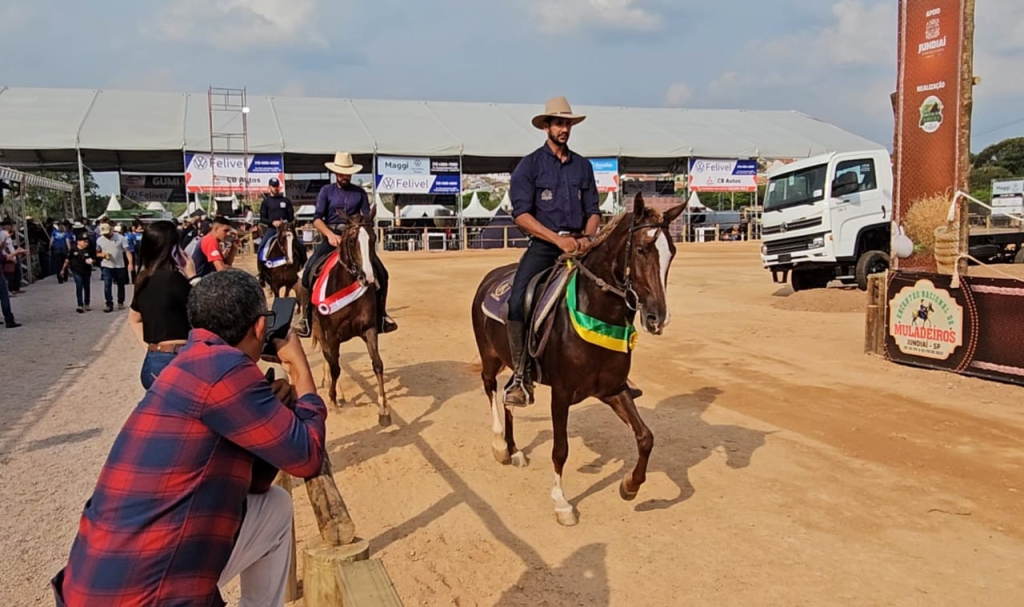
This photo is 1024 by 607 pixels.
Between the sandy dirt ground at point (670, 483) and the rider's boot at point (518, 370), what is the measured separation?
2.43 ft

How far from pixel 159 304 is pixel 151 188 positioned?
36555mm

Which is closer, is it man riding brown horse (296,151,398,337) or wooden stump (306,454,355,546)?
wooden stump (306,454,355,546)

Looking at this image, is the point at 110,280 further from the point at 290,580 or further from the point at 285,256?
the point at 290,580

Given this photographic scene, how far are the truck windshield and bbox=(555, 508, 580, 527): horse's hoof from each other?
13138mm

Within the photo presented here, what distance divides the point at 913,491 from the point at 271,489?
188 inches

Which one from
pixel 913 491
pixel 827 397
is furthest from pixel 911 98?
pixel 913 491

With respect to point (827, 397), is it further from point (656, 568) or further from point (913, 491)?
point (656, 568)

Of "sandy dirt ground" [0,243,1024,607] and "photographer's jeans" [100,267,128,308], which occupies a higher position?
"photographer's jeans" [100,267,128,308]

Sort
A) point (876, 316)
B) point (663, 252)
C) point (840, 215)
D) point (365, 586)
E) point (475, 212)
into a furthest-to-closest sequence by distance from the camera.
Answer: point (475, 212) → point (840, 215) → point (876, 316) → point (663, 252) → point (365, 586)

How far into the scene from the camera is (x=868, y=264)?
15.3 m

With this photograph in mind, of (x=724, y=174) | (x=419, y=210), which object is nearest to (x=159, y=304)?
(x=419, y=210)

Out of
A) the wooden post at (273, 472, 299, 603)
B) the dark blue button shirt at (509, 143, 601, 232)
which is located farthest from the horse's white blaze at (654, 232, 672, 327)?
the wooden post at (273, 472, 299, 603)

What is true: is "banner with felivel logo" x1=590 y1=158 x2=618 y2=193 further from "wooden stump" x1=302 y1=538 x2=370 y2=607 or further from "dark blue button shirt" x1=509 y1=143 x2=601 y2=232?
"wooden stump" x1=302 y1=538 x2=370 y2=607

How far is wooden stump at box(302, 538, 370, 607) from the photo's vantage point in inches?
100
